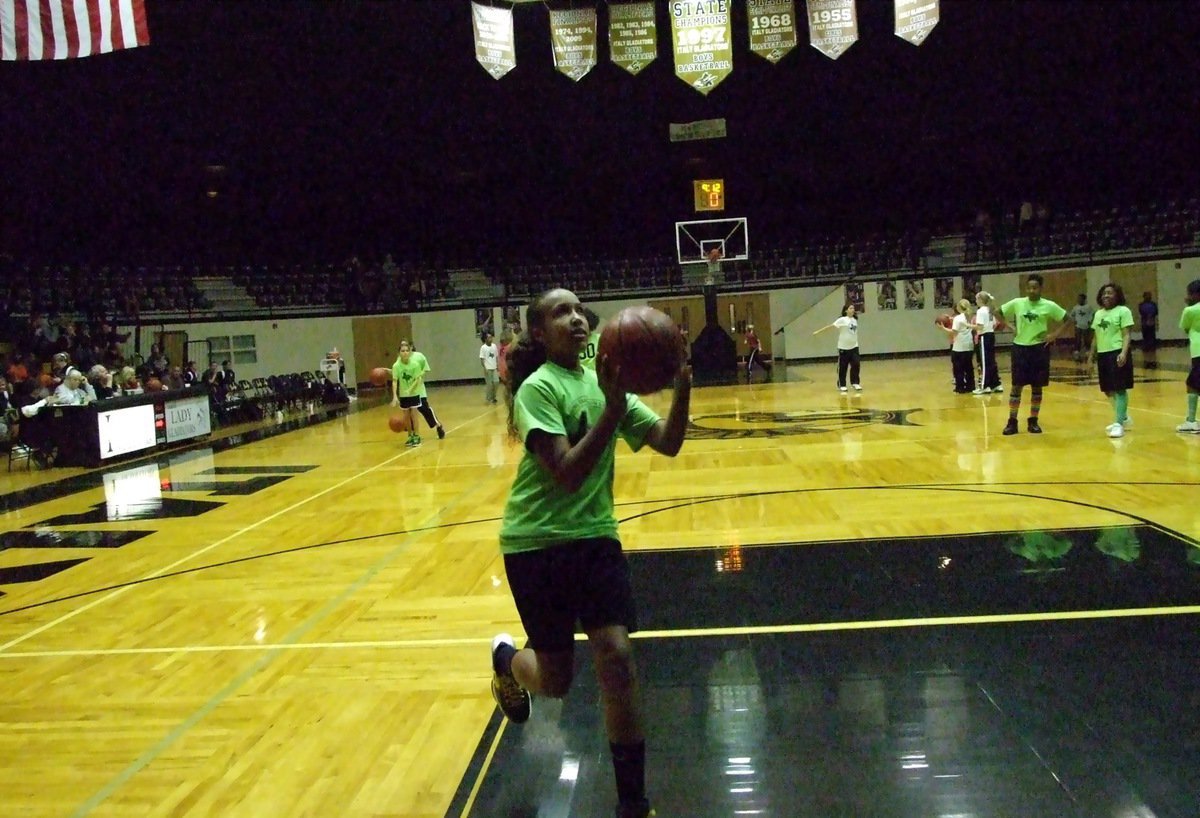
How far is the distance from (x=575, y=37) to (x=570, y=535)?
12414 mm

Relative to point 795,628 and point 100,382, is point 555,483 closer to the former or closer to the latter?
point 795,628

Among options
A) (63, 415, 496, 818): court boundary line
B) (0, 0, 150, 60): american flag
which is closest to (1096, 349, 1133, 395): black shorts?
(63, 415, 496, 818): court boundary line

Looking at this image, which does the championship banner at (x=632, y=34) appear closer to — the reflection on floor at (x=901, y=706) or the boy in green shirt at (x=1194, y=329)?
the boy in green shirt at (x=1194, y=329)

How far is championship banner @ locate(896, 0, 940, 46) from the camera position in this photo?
12.1 meters

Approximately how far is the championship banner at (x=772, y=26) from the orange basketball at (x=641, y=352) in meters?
12.2

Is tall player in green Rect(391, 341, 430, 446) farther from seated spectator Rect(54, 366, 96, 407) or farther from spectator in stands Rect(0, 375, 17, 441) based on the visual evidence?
spectator in stands Rect(0, 375, 17, 441)

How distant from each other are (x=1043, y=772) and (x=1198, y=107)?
2722 centimetres

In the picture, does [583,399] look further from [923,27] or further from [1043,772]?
[923,27]

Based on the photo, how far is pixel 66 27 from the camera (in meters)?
8.81

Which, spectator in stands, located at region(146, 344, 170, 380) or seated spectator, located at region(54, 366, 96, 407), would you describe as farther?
spectator in stands, located at region(146, 344, 170, 380)

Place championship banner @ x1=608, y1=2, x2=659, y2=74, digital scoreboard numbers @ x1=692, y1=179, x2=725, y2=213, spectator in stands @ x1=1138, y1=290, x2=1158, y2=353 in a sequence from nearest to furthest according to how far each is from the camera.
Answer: championship banner @ x1=608, y1=2, x2=659, y2=74 < digital scoreboard numbers @ x1=692, y1=179, x2=725, y2=213 < spectator in stands @ x1=1138, y1=290, x2=1158, y2=353

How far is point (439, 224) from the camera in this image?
28.4 m

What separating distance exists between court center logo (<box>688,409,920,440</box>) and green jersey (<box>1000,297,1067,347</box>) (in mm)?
2086

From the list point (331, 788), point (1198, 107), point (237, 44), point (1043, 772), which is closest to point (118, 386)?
point (237, 44)
